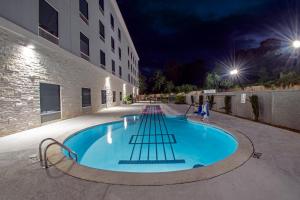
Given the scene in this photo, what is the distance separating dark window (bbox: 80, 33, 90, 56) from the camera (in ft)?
34.8

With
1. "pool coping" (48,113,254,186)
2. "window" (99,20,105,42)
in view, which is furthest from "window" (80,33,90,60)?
"pool coping" (48,113,254,186)

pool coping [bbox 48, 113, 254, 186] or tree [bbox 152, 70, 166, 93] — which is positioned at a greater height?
tree [bbox 152, 70, 166, 93]

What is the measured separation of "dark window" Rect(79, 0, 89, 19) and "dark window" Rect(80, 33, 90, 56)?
5.02 feet

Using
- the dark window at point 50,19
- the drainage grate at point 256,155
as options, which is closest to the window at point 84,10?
the dark window at point 50,19

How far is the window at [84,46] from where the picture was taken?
34.7 feet

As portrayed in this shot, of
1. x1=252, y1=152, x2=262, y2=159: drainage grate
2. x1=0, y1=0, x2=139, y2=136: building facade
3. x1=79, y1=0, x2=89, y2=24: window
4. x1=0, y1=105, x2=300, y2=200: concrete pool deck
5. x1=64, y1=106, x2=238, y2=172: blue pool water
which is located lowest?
x1=64, y1=106, x2=238, y2=172: blue pool water

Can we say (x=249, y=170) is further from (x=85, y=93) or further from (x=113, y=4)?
(x=113, y=4)

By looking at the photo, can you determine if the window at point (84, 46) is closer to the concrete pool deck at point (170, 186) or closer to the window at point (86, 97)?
the window at point (86, 97)

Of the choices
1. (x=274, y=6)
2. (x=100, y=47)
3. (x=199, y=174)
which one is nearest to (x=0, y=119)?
(x=199, y=174)

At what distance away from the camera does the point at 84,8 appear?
11.0 metres

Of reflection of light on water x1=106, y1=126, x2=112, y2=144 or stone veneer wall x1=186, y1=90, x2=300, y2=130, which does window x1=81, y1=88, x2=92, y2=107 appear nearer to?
reflection of light on water x1=106, y1=126, x2=112, y2=144

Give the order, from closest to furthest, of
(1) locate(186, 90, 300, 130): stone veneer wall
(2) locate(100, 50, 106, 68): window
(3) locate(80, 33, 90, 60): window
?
(1) locate(186, 90, 300, 130): stone veneer wall → (3) locate(80, 33, 90, 60): window → (2) locate(100, 50, 106, 68): window

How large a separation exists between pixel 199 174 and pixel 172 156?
2.16 m

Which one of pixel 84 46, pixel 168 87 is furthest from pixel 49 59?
pixel 168 87
